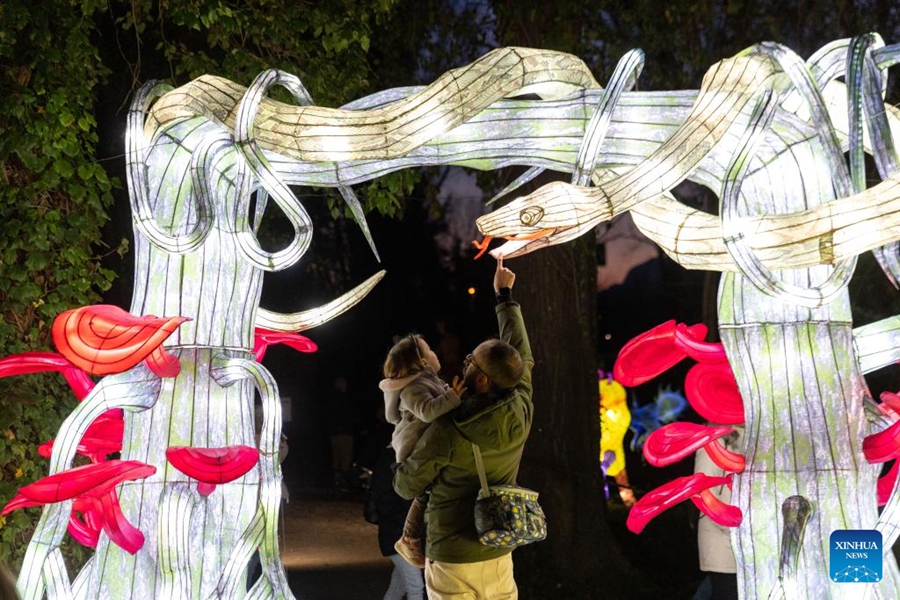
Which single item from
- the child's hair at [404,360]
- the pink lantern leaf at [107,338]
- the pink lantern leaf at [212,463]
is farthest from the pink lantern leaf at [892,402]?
the pink lantern leaf at [107,338]

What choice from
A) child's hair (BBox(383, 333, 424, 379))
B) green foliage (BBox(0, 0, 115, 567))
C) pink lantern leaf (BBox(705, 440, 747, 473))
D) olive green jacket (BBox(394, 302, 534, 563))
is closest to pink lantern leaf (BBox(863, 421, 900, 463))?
pink lantern leaf (BBox(705, 440, 747, 473))

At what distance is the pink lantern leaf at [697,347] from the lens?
4.68 metres

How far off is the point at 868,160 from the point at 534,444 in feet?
12.9

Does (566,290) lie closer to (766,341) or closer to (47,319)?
(47,319)

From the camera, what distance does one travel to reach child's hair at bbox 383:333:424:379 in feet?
17.6

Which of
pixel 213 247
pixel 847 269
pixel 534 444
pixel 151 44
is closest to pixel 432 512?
pixel 213 247

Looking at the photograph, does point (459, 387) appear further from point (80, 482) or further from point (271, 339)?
point (80, 482)

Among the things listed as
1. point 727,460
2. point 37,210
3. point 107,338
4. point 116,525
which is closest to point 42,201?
point 37,210

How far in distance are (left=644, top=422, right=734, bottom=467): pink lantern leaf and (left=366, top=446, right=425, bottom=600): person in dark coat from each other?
2664mm

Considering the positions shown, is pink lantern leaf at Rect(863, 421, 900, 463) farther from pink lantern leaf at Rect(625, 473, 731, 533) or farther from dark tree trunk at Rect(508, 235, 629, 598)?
dark tree trunk at Rect(508, 235, 629, 598)

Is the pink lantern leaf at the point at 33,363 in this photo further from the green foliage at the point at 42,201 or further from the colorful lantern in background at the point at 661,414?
the colorful lantern in background at the point at 661,414

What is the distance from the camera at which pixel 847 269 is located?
4.19 metres

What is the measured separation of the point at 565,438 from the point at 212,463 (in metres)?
4.86

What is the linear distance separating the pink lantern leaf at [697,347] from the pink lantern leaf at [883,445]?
0.62 meters
